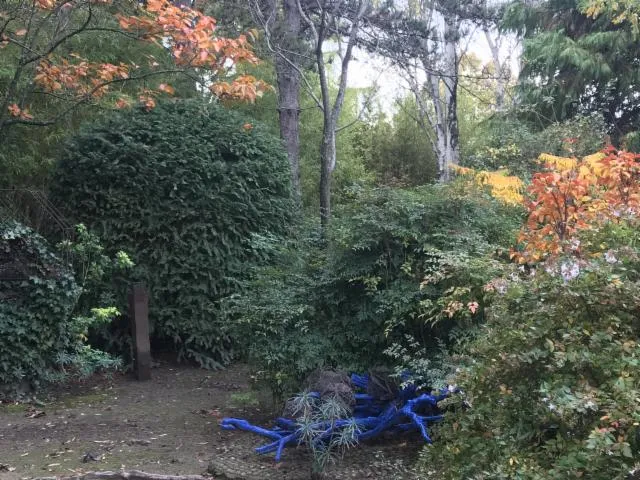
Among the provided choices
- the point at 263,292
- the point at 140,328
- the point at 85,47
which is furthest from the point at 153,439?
the point at 85,47

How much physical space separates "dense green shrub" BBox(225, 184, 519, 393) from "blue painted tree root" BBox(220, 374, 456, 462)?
1.06 ft

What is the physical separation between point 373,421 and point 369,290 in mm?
980

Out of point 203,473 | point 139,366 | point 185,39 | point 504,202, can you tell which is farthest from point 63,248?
point 504,202

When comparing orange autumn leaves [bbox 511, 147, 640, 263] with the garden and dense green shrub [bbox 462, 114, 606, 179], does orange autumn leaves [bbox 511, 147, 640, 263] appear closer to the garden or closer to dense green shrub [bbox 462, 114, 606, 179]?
the garden

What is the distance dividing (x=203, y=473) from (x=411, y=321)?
1.87m

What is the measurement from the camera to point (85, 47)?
27.9ft

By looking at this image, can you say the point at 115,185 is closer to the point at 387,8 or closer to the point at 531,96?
the point at 387,8

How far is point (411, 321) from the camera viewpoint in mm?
4820

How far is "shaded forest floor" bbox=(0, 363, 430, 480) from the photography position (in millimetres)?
4207

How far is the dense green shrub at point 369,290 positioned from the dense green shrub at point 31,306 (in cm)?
200

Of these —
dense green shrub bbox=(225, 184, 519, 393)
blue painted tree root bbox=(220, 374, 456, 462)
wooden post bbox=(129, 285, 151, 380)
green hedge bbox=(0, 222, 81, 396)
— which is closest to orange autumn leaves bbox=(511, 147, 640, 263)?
dense green shrub bbox=(225, 184, 519, 393)

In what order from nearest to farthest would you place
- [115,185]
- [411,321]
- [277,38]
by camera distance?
[411,321], [115,185], [277,38]

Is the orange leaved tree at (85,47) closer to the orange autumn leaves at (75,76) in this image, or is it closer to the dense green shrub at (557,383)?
the orange autumn leaves at (75,76)

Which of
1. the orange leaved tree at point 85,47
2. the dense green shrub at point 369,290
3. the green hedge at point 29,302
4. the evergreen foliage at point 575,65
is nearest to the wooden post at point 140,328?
the green hedge at point 29,302
